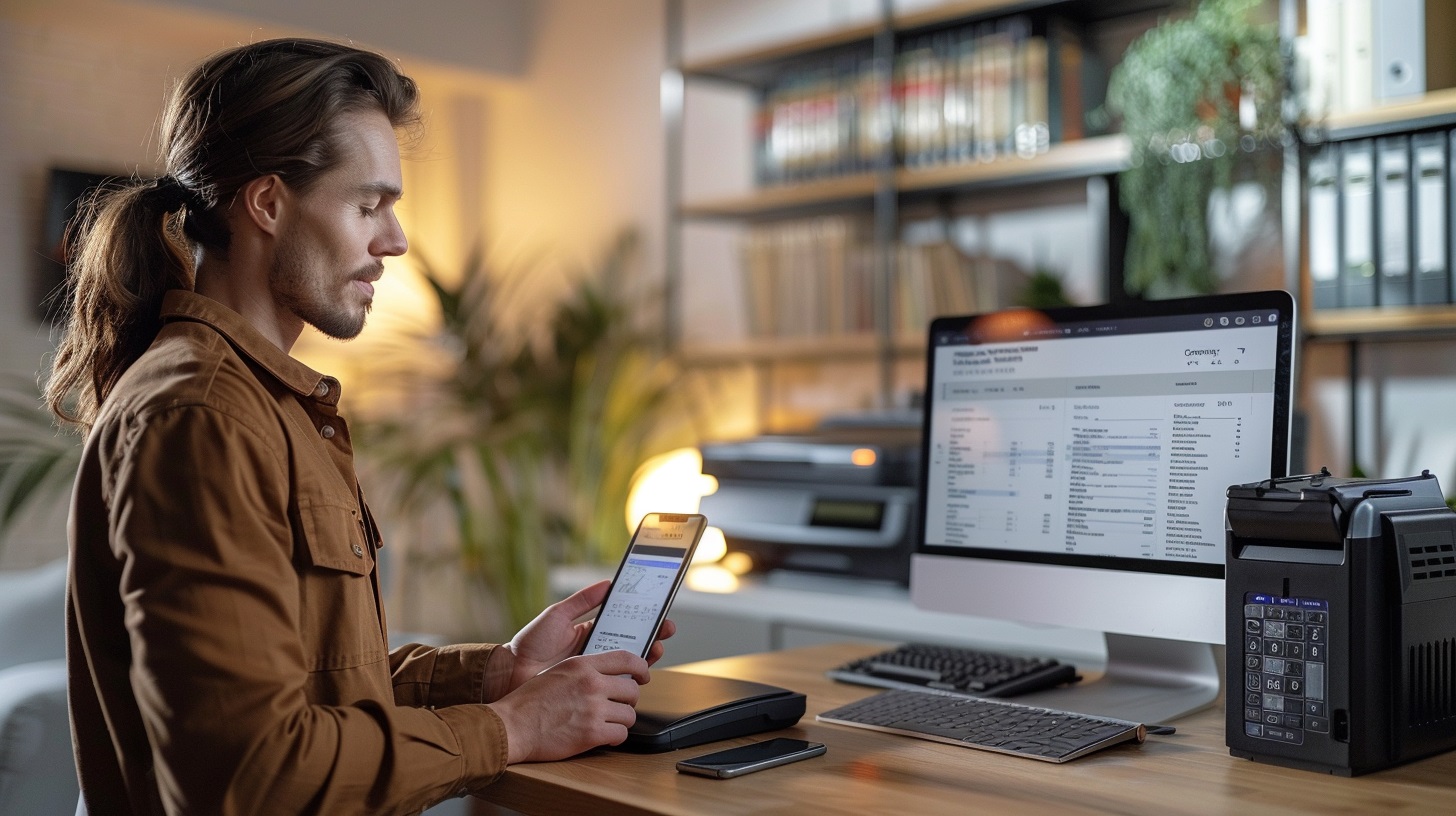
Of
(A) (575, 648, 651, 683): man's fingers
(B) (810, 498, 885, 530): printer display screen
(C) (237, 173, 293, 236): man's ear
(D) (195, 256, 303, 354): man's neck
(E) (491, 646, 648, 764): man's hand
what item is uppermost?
(C) (237, 173, 293, 236): man's ear

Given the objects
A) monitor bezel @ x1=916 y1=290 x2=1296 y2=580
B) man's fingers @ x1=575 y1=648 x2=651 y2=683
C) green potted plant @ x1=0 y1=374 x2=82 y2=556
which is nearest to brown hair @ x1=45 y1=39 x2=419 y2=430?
man's fingers @ x1=575 y1=648 x2=651 y2=683

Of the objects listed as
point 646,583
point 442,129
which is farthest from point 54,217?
point 646,583

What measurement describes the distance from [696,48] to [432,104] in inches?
44.7

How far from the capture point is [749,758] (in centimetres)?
115

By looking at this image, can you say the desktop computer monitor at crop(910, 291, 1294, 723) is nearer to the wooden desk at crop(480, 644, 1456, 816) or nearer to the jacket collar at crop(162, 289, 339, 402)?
the wooden desk at crop(480, 644, 1456, 816)

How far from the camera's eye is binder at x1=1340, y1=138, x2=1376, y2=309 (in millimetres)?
2336

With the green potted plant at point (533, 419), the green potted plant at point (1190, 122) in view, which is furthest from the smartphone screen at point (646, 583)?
the green potted plant at point (533, 419)

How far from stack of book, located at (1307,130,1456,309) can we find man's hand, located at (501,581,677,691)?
1.64 m

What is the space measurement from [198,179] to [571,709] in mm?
611

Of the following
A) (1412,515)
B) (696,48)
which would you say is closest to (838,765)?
(1412,515)

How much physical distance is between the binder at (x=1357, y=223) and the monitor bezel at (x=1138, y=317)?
1.15 m

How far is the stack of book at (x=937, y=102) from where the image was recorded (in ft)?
9.20

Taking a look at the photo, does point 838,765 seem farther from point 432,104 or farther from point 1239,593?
point 432,104

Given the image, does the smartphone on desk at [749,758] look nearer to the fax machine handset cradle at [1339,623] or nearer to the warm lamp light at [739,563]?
the fax machine handset cradle at [1339,623]
